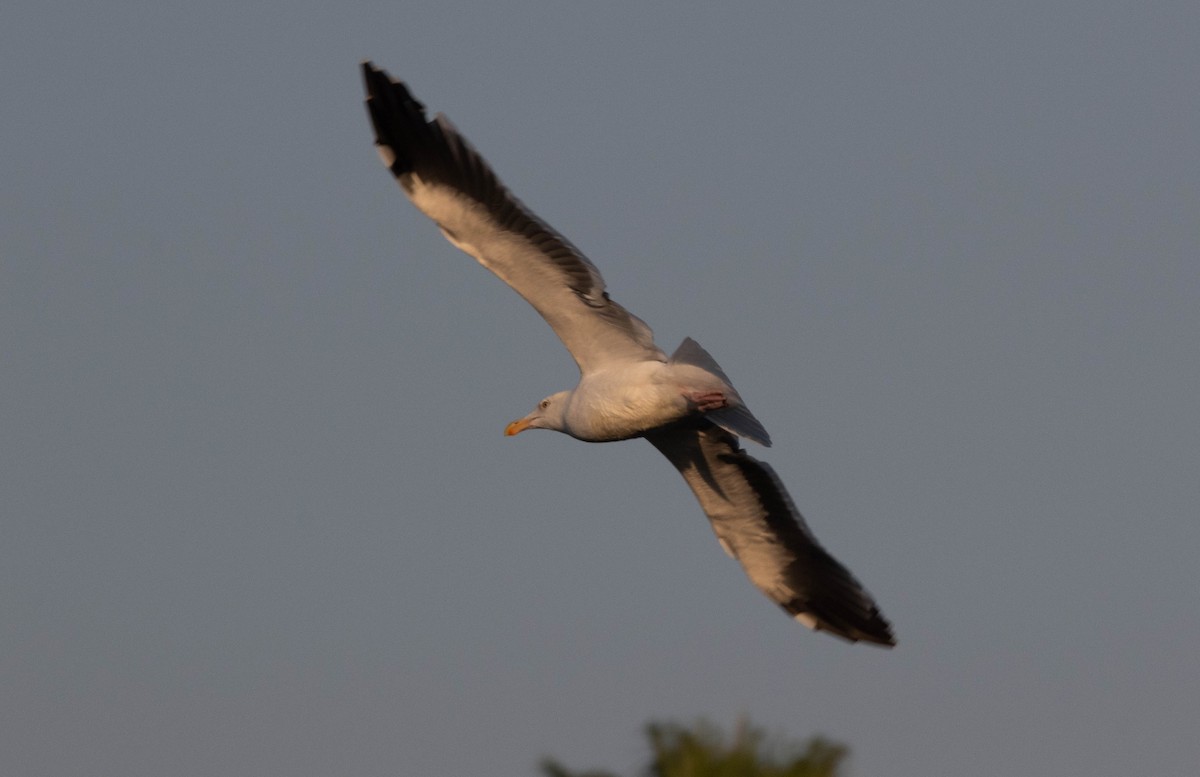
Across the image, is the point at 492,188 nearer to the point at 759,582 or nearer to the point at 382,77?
the point at 382,77

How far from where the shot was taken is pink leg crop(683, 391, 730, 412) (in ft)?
36.2

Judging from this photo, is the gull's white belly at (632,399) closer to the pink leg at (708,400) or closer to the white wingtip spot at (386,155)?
the pink leg at (708,400)

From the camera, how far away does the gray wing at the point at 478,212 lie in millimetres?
11219

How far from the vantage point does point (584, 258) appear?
37.3 ft

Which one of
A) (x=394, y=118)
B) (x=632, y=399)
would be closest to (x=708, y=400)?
(x=632, y=399)

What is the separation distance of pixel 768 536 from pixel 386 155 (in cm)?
463

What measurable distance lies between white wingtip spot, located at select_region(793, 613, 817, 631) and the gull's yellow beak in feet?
9.76

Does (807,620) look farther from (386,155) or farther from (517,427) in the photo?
(386,155)

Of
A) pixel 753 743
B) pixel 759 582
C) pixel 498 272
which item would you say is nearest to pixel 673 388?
pixel 498 272

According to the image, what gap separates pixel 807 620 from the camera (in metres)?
12.9

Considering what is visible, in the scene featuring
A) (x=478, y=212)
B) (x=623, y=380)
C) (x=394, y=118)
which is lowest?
(x=623, y=380)

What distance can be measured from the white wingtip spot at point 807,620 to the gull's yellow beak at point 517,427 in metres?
2.97

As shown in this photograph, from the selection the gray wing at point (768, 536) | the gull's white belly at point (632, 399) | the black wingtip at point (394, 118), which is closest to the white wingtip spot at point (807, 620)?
the gray wing at point (768, 536)

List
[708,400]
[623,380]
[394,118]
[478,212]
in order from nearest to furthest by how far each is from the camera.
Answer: [708,400] → [478,212] → [394,118] → [623,380]
